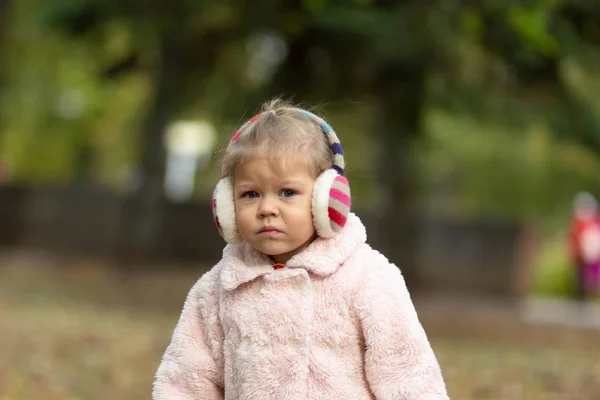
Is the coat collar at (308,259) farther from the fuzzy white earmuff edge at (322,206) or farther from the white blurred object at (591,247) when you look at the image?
the white blurred object at (591,247)

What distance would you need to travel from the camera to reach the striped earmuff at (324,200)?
8.67ft

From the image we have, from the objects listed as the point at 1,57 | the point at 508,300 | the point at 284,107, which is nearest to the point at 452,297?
the point at 508,300

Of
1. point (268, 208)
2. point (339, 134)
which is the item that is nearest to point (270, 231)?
point (268, 208)

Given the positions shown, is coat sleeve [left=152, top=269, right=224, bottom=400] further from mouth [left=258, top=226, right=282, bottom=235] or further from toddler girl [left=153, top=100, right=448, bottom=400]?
mouth [left=258, top=226, right=282, bottom=235]

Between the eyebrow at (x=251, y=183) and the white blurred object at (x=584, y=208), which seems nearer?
the eyebrow at (x=251, y=183)

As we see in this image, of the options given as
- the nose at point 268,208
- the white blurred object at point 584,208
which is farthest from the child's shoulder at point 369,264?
the white blurred object at point 584,208

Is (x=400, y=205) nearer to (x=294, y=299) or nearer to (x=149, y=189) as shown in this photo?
(x=149, y=189)

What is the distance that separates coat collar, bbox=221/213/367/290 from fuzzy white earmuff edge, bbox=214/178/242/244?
6 cm

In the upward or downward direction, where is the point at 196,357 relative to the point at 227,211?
downward

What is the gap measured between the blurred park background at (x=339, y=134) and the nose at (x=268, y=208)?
0.42 meters

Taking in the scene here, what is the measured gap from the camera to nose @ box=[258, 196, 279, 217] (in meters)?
2.63

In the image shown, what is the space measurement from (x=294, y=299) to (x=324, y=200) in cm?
27

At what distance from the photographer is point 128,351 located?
8109 millimetres

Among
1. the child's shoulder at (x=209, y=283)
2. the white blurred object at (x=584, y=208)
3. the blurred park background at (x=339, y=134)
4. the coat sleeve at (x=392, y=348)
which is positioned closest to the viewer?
the coat sleeve at (x=392, y=348)
